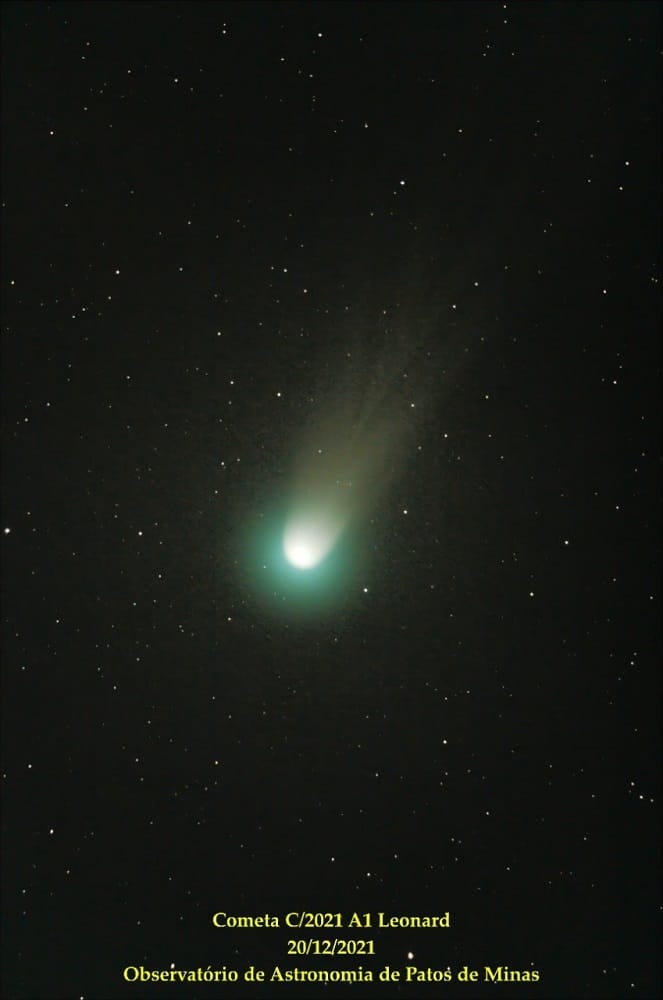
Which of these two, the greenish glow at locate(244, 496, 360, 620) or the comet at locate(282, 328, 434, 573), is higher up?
the comet at locate(282, 328, 434, 573)

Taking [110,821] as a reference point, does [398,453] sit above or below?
above

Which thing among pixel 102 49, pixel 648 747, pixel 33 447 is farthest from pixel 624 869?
pixel 102 49

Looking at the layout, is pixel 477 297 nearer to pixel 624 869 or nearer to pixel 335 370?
pixel 335 370

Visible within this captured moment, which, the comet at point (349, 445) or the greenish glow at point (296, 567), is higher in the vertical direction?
the comet at point (349, 445)

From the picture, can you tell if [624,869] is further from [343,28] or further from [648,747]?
[343,28]

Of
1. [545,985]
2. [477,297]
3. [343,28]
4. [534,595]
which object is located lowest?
[545,985]
